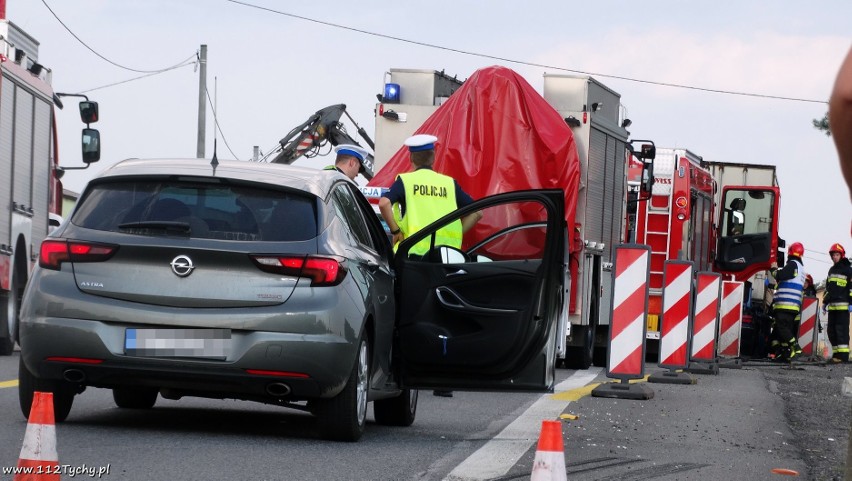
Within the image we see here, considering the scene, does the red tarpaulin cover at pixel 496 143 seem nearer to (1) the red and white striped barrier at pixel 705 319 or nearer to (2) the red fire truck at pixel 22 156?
(1) the red and white striped barrier at pixel 705 319

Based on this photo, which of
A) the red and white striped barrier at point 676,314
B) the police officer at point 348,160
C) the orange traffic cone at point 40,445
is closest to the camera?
the orange traffic cone at point 40,445

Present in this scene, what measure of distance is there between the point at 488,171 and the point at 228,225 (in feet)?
25.2

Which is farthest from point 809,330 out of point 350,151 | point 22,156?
point 350,151

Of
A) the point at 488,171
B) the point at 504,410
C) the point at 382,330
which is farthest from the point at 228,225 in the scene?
the point at 488,171

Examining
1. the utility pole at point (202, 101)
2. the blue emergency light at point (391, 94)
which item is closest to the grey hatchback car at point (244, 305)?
the blue emergency light at point (391, 94)

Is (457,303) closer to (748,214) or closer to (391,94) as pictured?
(391,94)

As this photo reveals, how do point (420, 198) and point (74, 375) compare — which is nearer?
point (74, 375)

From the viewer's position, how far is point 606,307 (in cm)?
1939

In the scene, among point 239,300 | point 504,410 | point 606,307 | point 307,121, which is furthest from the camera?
point 307,121

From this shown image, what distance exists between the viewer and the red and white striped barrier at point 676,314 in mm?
15883

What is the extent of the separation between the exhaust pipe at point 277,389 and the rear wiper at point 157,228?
2.90 ft

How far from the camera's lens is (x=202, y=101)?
41594 mm

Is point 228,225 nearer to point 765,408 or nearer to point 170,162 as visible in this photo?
point 170,162

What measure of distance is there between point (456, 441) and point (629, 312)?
15.2 feet
